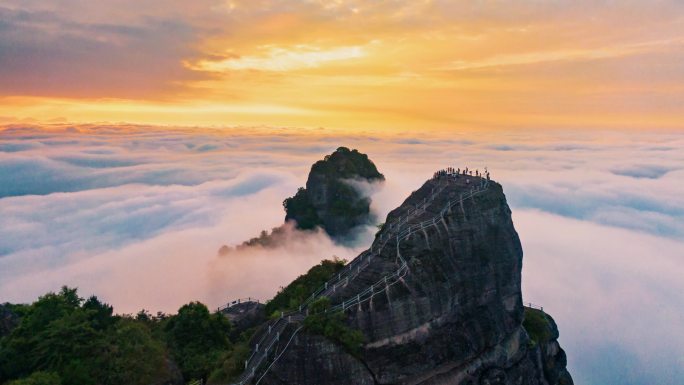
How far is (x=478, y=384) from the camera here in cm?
3328

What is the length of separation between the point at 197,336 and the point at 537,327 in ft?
117

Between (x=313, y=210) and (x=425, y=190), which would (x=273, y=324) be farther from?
(x=313, y=210)

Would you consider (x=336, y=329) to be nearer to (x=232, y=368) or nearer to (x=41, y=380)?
(x=232, y=368)

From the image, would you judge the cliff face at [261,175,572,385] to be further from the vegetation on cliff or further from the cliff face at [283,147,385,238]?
the cliff face at [283,147,385,238]

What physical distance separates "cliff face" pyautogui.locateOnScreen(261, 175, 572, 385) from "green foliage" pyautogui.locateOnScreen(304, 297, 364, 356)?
Answer: 43 cm

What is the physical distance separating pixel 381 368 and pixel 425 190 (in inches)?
865

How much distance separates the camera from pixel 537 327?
4706cm

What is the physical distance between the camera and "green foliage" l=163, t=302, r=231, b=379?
34.8 meters

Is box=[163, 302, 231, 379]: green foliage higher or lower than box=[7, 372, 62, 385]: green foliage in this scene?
lower

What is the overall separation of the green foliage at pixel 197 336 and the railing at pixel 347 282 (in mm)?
8159

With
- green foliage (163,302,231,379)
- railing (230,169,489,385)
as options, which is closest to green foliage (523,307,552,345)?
railing (230,169,489,385)

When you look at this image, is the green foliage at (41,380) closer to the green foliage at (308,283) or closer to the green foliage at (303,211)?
the green foliage at (308,283)

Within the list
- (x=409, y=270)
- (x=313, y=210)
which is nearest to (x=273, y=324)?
(x=409, y=270)

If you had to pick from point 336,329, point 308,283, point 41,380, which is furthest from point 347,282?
point 41,380
